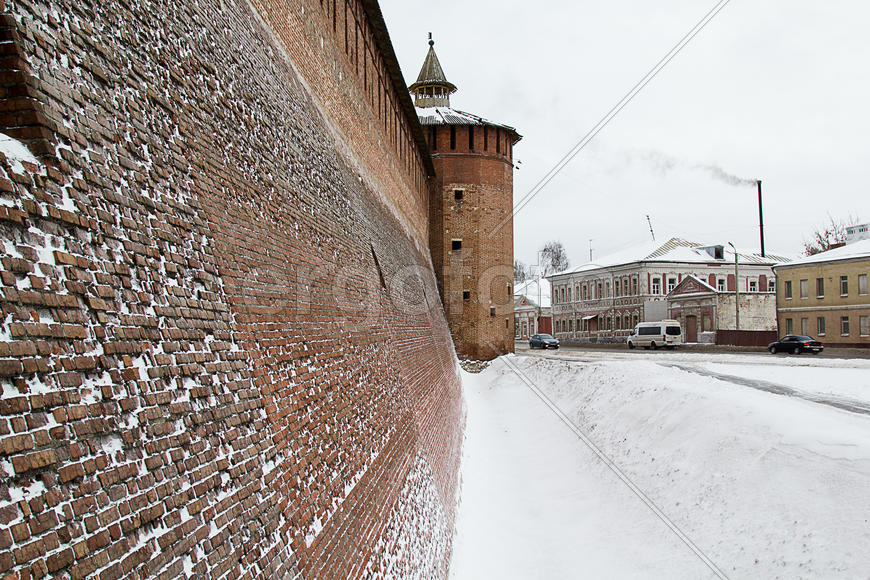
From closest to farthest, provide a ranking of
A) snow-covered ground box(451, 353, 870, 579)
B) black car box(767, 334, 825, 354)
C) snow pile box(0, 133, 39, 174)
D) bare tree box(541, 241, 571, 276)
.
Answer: snow pile box(0, 133, 39, 174) < snow-covered ground box(451, 353, 870, 579) < black car box(767, 334, 825, 354) < bare tree box(541, 241, 571, 276)

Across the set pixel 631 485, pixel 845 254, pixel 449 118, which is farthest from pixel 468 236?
pixel 845 254

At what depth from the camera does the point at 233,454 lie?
2.93m

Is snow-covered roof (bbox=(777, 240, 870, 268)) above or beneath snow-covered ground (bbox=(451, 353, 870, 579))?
above

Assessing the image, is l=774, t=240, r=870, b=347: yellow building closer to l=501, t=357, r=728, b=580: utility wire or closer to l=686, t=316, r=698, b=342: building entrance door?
l=686, t=316, r=698, b=342: building entrance door

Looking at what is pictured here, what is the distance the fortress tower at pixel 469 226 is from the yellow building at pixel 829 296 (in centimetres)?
1859

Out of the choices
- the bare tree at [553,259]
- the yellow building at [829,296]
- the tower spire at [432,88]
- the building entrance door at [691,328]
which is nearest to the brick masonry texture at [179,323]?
the tower spire at [432,88]

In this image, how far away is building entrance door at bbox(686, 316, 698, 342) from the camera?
38500mm

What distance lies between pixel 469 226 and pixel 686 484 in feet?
53.8

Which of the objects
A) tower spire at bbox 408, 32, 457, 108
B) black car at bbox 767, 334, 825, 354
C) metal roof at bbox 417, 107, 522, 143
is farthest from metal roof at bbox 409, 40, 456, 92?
black car at bbox 767, 334, 825, 354

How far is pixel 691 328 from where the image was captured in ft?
128

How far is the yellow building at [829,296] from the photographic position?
29.6m

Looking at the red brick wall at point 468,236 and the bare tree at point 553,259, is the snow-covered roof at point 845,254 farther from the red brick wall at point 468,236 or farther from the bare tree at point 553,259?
the bare tree at point 553,259

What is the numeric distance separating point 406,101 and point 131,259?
13.4 m

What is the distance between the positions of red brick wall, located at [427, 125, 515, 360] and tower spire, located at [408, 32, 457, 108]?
257 inches
